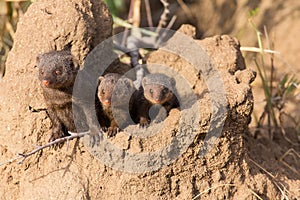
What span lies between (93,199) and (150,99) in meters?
0.78

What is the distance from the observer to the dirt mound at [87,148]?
12.3 feet

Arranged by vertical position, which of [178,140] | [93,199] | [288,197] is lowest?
[288,197]

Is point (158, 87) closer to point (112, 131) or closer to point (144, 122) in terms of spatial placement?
point (144, 122)

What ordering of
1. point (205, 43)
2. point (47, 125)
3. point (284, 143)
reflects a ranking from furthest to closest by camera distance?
point (284, 143) → point (205, 43) → point (47, 125)

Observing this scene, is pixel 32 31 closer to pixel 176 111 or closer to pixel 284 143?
pixel 176 111

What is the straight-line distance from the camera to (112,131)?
3854 millimetres

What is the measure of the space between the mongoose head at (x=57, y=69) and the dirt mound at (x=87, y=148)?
234 mm

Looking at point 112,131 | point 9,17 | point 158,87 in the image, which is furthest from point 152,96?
point 9,17

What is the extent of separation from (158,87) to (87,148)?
646 mm

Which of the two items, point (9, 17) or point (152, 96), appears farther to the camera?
point (9, 17)

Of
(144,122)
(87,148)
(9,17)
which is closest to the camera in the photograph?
(87,148)

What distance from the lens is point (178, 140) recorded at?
3682mm

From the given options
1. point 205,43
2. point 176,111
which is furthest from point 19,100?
point 205,43

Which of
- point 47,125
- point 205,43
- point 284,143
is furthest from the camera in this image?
point 284,143
